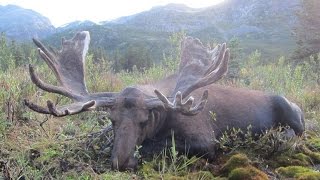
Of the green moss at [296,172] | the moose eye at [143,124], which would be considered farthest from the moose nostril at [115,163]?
the green moss at [296,172]

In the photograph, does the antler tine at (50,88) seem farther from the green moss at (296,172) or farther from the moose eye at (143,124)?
the green moss at (296,172)

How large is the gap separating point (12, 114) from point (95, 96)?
0.88 metres

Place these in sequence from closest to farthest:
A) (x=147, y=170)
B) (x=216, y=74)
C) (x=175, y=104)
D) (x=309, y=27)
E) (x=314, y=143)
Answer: (x=147, y=170) → (x=175, y=104) → (x=216, y=74) → (x=314, y=143) → (x=309, y=27)

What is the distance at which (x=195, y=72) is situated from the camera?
5.38 meters

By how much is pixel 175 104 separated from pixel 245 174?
0.91 metres

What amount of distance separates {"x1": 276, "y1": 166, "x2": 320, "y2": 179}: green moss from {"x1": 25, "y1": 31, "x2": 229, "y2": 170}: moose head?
1.05 m

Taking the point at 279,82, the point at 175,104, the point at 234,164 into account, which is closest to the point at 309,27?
the point at 279,82

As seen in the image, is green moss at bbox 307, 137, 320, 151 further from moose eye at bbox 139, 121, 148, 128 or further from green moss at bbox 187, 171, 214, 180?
moose eye at bbox 139, 121, 148, 128

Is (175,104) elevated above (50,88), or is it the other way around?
(50,88)

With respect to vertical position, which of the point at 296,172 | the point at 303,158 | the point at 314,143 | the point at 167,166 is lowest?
the point at 314,143

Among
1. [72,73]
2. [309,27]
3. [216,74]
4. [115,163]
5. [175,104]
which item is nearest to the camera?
[115,163]

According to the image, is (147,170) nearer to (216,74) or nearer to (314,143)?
(216,74)

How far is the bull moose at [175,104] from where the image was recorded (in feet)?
14.2

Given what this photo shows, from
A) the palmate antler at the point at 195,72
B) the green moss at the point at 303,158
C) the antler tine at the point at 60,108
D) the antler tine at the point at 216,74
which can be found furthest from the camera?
the green moss at the point at 303,158
